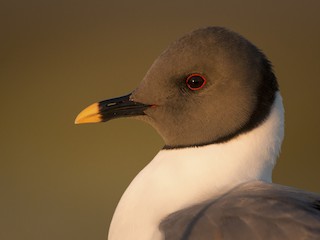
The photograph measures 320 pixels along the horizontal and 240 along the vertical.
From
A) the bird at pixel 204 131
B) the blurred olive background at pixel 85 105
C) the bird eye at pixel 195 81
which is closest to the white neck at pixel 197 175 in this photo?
the bird at pixel 204 131

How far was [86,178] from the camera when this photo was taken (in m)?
5.24

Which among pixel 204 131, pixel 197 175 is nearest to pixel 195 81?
pixel 204 131

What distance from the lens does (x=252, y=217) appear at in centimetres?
206

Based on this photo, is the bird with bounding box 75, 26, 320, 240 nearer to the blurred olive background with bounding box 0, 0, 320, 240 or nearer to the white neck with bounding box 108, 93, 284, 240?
the white neck with bounding box 108, 93, 284, 240

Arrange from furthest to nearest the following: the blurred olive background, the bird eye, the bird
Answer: the blurred olive background
the bird eye
the bird

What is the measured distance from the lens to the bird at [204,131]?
89.9 inches

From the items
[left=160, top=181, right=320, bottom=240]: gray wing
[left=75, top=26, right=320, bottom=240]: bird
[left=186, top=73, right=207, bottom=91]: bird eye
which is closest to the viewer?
[left=160, top=181, right=320, bottom=240]: gray wing

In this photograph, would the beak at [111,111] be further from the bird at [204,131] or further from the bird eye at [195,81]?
the bird eye at [195,81]

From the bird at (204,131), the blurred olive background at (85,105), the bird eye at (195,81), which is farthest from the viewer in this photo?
the blurred olive background at (85,105)

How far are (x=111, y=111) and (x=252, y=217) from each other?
66 centimetres

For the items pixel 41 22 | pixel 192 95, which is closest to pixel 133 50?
pixel 41 22

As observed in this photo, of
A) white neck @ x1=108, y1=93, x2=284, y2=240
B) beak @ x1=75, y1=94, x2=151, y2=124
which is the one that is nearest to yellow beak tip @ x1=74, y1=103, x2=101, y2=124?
beak @ x1=75, y1=94, x2=151, y2=124

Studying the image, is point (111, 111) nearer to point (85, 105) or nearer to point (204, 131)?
point (204, 131)

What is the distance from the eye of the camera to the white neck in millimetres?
2297
